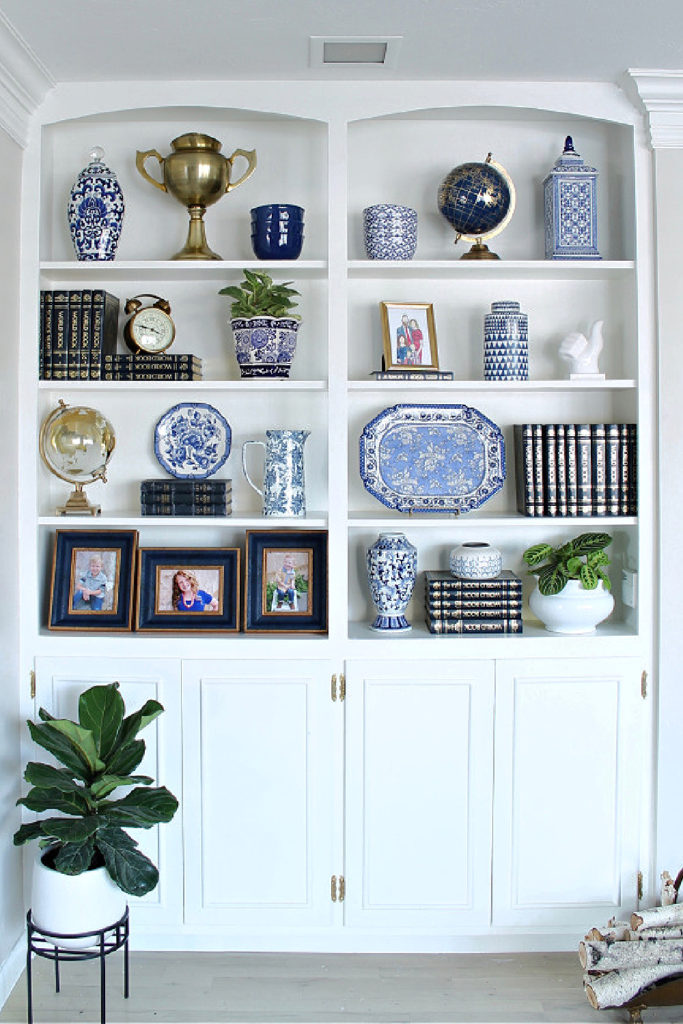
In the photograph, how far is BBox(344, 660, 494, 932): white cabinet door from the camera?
8.84ft

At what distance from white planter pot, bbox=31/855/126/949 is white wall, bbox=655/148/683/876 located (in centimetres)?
153

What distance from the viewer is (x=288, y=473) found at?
2764 mm

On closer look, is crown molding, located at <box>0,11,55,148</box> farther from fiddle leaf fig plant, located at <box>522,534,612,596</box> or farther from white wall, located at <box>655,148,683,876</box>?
fiddle leaf fig plant, located at <box>522,534,612,596</box>

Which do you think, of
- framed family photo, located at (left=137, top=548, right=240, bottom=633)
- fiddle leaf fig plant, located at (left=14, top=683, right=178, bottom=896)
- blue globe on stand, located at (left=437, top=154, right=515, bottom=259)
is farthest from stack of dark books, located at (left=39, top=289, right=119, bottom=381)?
blue globe on stand, located at (left=437, top=154, right=515, bottom=259)

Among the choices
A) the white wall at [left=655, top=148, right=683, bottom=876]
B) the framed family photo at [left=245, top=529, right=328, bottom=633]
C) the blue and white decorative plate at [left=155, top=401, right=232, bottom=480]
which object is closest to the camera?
the white wall at [left=655, top=148, right=683, bottom=876]

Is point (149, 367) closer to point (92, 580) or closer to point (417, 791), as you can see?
point (92, 580)

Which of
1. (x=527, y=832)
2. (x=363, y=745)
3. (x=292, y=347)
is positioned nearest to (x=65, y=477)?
(x=292, y=347)

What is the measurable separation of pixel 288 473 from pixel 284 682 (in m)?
0.59

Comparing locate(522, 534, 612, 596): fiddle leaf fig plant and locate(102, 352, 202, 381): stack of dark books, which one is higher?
locate(102, 352, 202, 381): stack of dark books

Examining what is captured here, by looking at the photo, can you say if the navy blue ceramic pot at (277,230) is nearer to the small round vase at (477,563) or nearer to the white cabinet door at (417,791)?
the small round vase at (477,563)

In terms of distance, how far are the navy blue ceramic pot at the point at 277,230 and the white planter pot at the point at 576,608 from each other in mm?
1232

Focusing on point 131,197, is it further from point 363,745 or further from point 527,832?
point 527,832

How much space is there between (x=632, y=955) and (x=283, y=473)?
5.19 ft

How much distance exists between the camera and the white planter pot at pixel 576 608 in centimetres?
273
